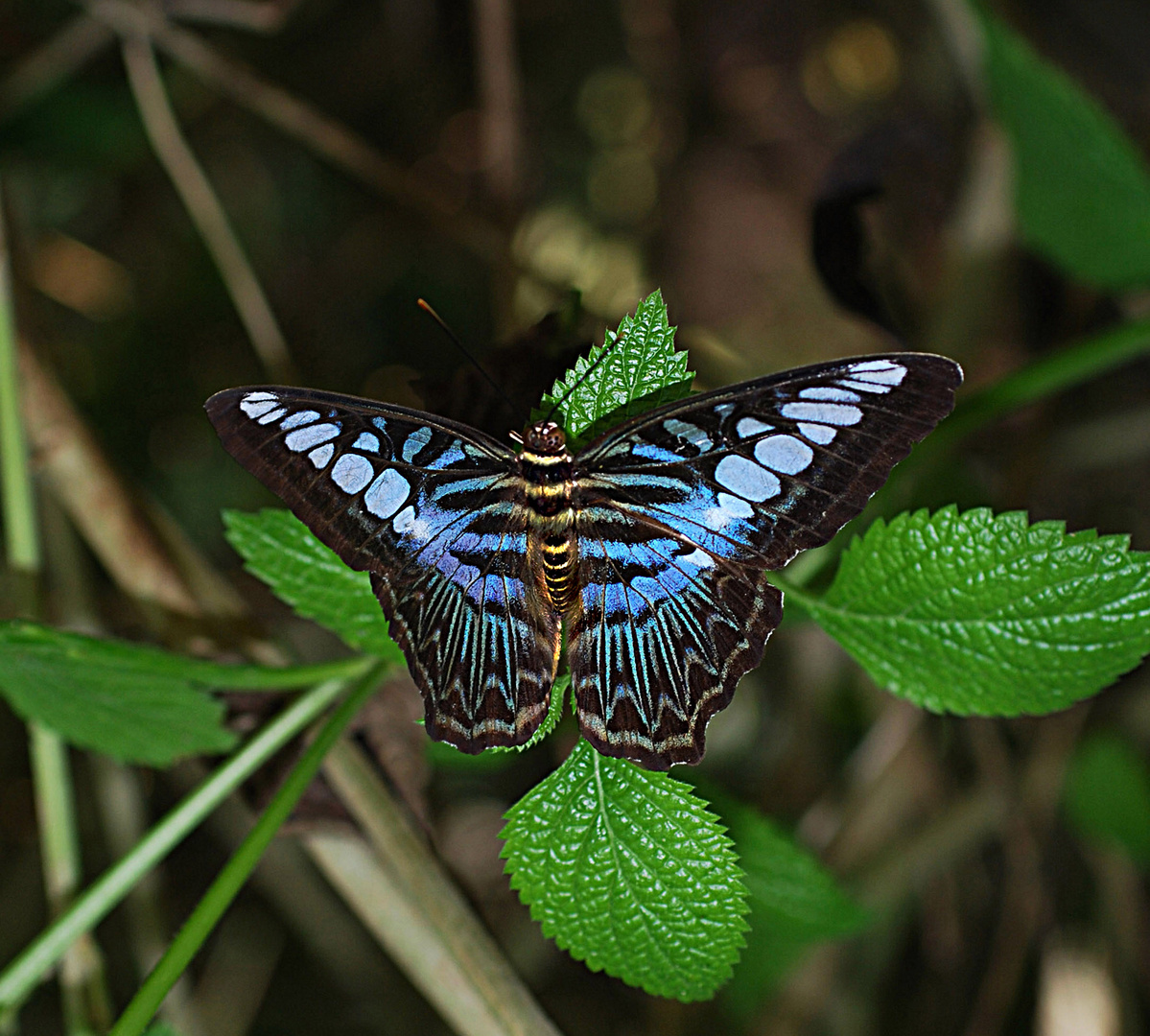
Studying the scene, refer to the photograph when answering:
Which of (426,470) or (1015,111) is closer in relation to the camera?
(426,470)

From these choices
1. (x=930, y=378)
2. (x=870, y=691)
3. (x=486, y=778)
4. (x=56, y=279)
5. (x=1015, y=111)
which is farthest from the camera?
(x=56, y=279)

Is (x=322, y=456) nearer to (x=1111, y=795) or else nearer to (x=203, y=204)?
(x=203, y=204)

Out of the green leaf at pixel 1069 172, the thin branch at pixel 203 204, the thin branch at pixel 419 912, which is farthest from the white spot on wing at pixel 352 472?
the green leaf at pixel 1069 172

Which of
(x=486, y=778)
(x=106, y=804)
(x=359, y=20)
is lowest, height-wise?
(x=486, y=778)

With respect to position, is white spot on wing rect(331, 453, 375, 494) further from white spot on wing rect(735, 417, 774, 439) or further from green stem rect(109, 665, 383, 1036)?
white spot on wing rect(735, 417, 774, 439)

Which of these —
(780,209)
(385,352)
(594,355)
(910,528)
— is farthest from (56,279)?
(910,528)

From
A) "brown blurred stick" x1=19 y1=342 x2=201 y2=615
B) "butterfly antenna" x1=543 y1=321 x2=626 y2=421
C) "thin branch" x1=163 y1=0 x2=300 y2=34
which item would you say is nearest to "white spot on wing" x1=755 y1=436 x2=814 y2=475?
"butterfly antenna" x1=543 y1=321 x2=626 y2=421

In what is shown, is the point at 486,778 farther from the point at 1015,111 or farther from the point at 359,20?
the point at 359,20
